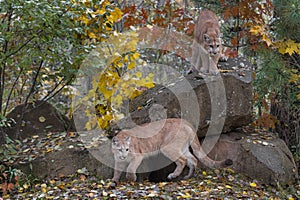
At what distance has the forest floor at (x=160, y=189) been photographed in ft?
16.8

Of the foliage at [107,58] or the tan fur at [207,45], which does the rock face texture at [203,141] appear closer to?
the tan fur at [207,45]

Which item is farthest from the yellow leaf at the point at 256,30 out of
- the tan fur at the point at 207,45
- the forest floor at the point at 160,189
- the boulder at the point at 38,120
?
the boulder at the point at 38,120

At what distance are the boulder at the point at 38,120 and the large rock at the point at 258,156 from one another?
105 inches

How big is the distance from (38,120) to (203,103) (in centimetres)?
288

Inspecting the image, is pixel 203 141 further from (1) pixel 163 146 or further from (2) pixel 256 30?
(2) pixel 256 30

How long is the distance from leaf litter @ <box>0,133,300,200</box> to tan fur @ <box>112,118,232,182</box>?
0.19 meters

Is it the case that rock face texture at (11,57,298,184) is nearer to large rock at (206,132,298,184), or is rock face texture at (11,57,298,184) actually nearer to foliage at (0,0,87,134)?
large rock at (206,132,298,184)

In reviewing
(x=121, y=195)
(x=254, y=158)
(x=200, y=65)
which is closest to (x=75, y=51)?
(x=200, y=65)

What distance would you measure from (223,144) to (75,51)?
8.39 ft

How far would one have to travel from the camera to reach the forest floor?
5129 millimetres

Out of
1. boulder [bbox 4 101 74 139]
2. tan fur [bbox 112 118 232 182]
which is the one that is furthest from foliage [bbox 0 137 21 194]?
tan fur [bbox 112 118 232 182]

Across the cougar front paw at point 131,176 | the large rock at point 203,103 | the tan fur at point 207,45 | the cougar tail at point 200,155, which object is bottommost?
the cougar front paw at point 131,176

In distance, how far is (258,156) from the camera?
20.0ft

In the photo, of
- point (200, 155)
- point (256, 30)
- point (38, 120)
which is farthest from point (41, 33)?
point (256, 30)
